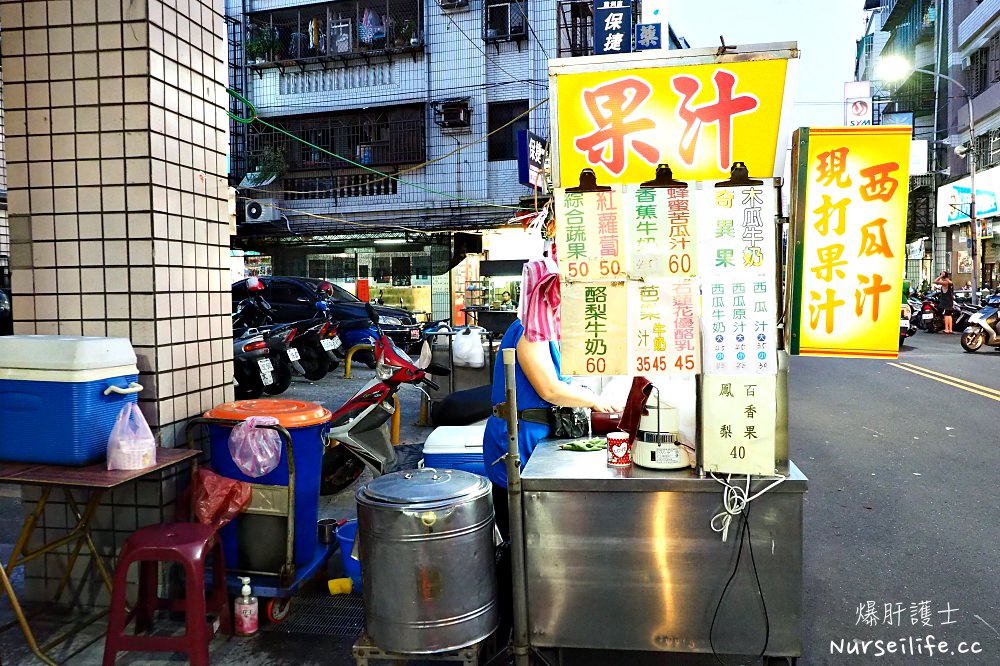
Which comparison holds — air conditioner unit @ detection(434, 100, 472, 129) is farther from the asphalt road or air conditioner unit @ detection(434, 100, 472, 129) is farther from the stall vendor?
the stall vendor

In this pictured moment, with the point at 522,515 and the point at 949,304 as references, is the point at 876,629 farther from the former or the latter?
the point at 949,304

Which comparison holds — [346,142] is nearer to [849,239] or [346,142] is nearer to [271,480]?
[271,480]

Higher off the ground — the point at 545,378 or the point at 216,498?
the point at 545,378

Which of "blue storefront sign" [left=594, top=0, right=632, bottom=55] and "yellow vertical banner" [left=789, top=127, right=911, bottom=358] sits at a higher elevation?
"blue storefront sign" [left=594, top=0, right=632, bottom=55]

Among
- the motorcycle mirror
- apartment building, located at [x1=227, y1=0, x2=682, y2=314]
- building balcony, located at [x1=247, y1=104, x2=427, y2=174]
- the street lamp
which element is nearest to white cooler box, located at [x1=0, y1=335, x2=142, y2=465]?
the motorcycle mirror

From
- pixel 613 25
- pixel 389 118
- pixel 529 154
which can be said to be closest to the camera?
pixel 613 25

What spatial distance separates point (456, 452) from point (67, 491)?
224cm

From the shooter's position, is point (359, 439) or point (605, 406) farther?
point (359, 439)

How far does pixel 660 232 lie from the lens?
2.75m

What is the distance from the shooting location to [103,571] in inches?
141

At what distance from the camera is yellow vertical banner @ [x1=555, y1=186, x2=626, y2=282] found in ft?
9.05

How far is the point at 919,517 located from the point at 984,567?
3.18 feet

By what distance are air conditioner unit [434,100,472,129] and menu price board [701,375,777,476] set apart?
18.4 meters

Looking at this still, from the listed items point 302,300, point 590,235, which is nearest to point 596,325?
point 590,235
